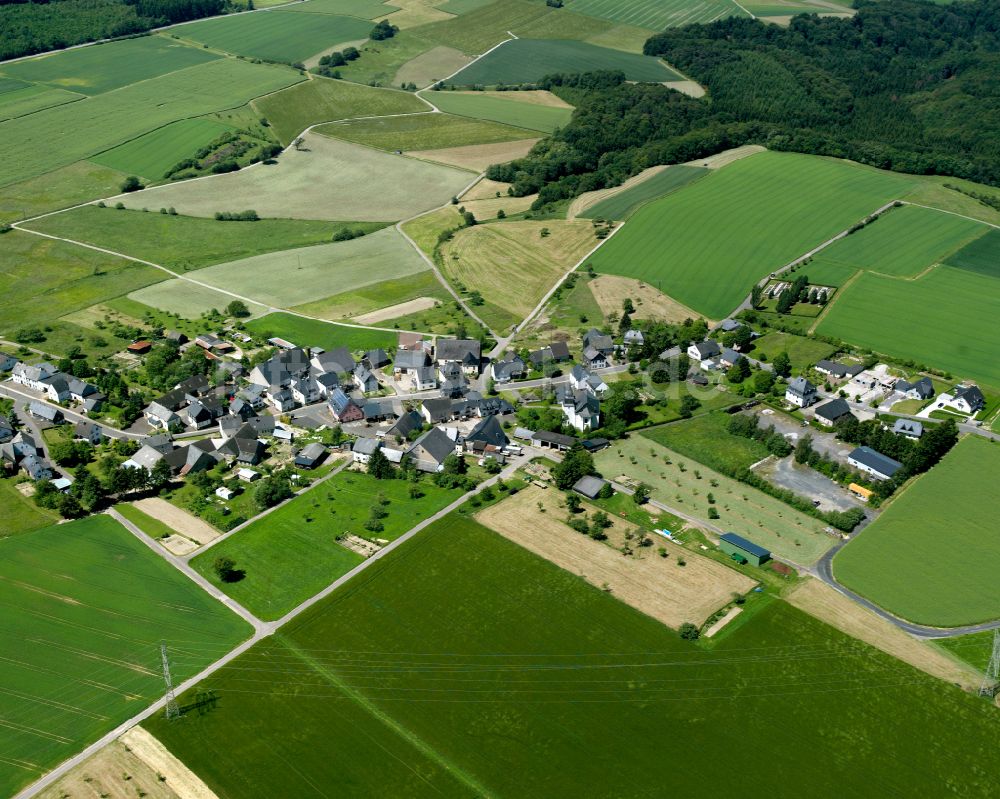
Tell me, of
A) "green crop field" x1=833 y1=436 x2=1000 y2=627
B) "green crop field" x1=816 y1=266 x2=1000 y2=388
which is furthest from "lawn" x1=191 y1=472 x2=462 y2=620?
"green crop field" x1=816 y1=266 x2=1000 y2=388

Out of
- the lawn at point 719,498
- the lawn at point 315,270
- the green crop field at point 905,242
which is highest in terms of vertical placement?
the lawn at point 315,270

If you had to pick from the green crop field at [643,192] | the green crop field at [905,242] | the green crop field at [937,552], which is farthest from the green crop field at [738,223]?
the green crop field at [937,552]

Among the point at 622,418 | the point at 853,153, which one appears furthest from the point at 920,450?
the point at 853,153

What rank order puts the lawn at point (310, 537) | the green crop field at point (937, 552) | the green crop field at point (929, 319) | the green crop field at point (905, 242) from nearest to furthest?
the green crop field at point (937, 552) → the lawn at point (310, 537) → the green crop field at point (929, 319) → the green crop field at point (905, 242)

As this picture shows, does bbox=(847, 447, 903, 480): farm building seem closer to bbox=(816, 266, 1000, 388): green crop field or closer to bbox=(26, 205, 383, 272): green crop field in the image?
bbox=(816, 266, 1000, 388): green crop field

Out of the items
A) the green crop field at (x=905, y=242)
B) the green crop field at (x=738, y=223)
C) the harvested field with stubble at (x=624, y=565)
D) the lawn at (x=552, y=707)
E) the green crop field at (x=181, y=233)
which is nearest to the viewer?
the lawn at (x=552, y=707)

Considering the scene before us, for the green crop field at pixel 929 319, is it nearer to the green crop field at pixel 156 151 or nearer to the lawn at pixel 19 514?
the lawn at pixel 19 514

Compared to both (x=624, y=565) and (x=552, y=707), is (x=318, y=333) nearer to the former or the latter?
(x=624, y=565)
